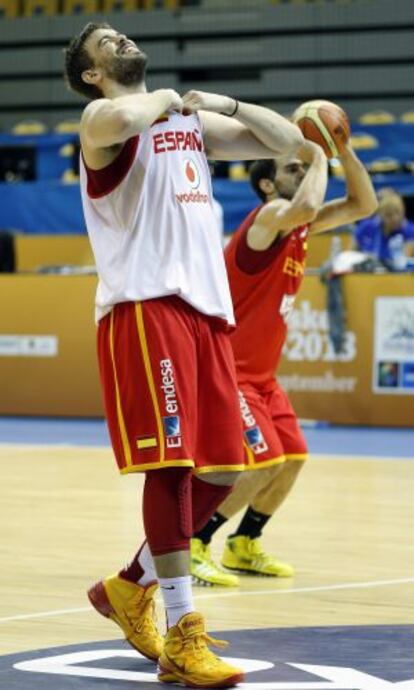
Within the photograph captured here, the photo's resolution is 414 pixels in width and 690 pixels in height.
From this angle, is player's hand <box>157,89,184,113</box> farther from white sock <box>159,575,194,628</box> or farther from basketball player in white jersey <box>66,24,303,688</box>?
white sock <box>159,575,194,628</box>

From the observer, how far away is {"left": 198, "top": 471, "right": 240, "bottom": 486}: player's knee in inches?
173

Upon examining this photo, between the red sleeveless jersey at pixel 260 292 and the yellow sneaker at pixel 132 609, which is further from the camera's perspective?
the red sleeveless jersey at pixel 260 292

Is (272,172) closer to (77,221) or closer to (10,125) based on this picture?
(77,221)

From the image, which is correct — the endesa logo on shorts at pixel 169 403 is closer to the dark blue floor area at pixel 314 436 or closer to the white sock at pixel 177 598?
the white sock at pixel 177 598

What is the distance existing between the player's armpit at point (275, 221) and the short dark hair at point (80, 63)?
1676mm

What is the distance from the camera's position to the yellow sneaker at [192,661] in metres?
4.00

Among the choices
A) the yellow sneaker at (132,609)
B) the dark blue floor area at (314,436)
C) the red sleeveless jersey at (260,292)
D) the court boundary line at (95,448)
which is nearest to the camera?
the yellow sneaker at (132,609)

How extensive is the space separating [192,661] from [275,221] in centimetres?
234

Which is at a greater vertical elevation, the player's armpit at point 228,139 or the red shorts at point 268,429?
the player's armpit at point 228,139

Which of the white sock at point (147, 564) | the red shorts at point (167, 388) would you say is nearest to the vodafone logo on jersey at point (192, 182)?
the red shorts at point (167, 388)

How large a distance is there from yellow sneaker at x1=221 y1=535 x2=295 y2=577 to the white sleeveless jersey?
1.94 metres

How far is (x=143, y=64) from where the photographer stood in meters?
4.26

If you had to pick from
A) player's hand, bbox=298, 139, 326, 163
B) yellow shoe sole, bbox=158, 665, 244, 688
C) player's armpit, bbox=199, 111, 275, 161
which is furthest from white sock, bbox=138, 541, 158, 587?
player's hand, bbox=298, 139, 326, 163

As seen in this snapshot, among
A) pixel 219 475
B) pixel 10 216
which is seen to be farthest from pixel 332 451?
pixel 10 216
